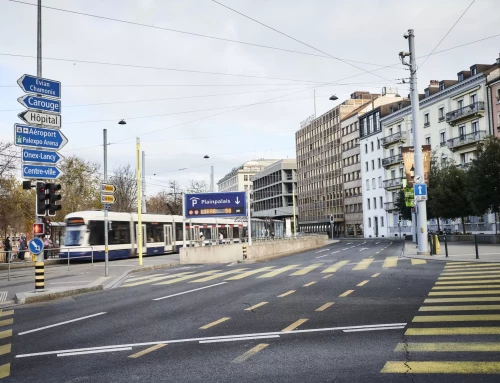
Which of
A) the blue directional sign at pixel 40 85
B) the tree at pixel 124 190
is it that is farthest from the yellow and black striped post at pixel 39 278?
the tree at pixel 124 190

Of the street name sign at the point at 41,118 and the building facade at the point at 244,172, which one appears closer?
the street name sign at the point at 41,118

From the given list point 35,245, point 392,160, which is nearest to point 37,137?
point 35,245

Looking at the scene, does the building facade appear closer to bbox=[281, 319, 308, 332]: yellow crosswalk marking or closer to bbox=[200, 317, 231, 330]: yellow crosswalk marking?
bbox=[200, 317, 231, 330]: yellow crosswalk marking

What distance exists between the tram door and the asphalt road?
2692cm

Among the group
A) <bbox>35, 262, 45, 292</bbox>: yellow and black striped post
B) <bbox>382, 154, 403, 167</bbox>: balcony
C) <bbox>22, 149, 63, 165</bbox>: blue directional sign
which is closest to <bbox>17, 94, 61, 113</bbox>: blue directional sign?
<bbox>22, 149, 63, 165</bbox>: blue directional sign

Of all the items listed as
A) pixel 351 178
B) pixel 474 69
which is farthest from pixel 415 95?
pixel 351 178

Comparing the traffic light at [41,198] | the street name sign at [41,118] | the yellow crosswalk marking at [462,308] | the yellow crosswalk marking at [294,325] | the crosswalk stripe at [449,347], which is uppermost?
the street name sign at [41,118]

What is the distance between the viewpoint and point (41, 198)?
1539 cm

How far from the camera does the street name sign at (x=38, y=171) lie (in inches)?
594

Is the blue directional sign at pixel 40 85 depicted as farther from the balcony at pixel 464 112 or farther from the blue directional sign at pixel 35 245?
the balcony at pixel 464 112

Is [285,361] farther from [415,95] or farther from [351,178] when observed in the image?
[351,178]

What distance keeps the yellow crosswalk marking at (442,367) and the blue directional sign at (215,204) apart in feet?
79.9

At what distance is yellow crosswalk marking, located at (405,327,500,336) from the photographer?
745 cm

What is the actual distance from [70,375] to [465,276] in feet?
41.4
